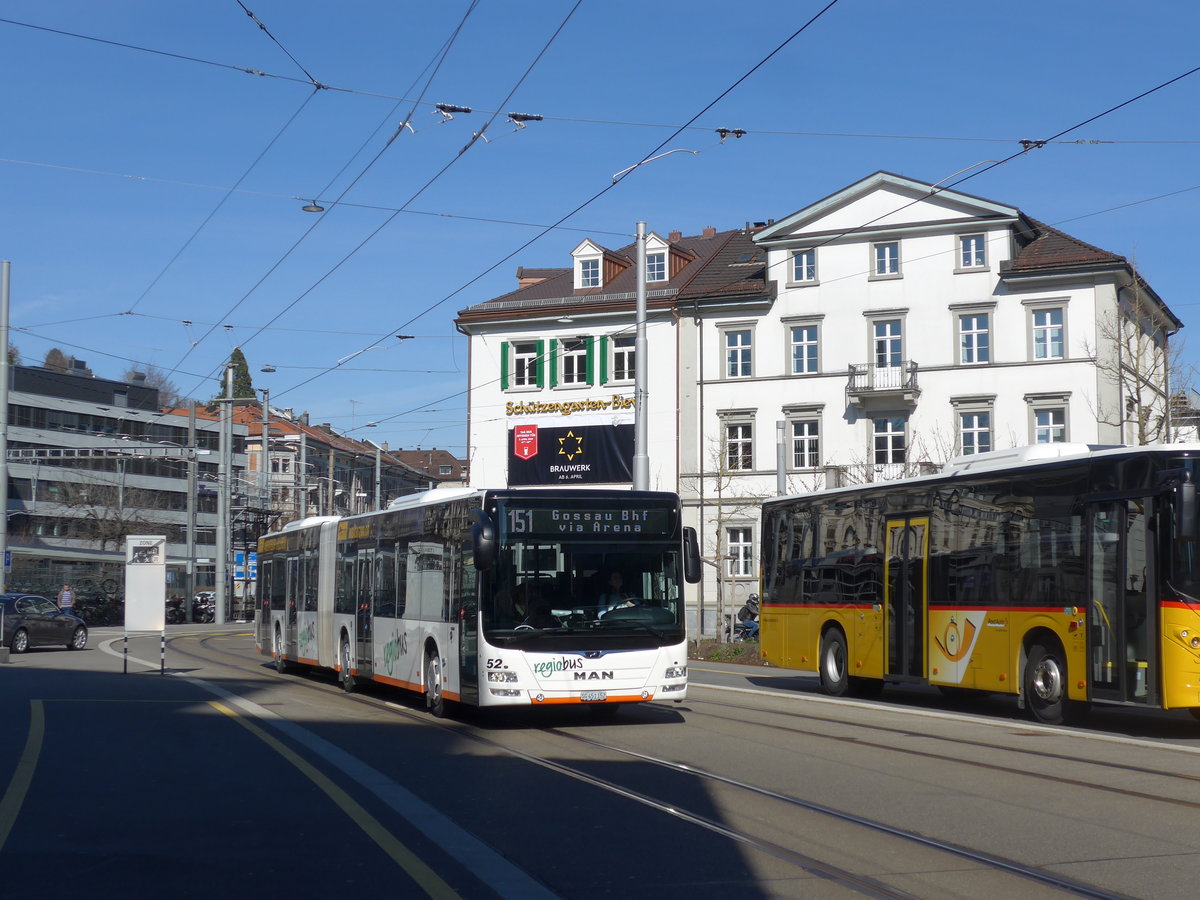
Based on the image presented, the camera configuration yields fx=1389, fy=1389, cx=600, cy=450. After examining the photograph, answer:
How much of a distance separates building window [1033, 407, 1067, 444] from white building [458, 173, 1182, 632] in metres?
0.08

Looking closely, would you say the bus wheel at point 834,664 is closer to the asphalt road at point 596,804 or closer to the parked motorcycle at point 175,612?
the asphalt road at point 596,804

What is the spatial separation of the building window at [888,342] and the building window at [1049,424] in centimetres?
522

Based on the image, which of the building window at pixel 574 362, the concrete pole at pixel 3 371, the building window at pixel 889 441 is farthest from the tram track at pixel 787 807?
the building window at pixel 574 362

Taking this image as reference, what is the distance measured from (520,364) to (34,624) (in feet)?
80.3

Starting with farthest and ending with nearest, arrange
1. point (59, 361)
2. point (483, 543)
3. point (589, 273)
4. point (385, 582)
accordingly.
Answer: point (59, 361), point (589, 273), point (385, 582), point (483, 543)

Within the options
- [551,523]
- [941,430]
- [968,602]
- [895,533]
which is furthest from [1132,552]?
[941,430]

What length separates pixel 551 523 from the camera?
15602 mm

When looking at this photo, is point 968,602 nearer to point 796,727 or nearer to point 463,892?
point 796,727

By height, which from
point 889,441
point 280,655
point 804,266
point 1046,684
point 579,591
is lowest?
point 280,655

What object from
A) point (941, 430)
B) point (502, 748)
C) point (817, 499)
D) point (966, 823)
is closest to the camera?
point (966, 823)

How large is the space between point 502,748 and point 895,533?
24.8ft

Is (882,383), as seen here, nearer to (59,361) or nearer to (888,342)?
(888,342)

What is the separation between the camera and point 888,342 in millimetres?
49969

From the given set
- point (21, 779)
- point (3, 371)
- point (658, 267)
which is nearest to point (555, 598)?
point (21, 779)
